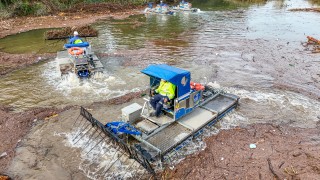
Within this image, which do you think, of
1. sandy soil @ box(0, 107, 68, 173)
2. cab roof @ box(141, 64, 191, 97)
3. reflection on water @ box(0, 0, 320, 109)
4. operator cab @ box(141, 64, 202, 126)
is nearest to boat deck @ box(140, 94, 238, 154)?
operator cab @ box(141, 64, 202, 126)

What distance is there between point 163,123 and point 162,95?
102 cm

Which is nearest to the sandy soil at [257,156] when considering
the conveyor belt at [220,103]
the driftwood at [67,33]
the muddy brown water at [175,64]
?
the muddy brown water at [175,64]

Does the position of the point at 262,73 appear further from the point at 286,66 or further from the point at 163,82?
the point at 163,82

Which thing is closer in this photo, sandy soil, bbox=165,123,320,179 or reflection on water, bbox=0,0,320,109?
sandy soil, bbox=165,123,320,179

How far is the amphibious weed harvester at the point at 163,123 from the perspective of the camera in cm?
802

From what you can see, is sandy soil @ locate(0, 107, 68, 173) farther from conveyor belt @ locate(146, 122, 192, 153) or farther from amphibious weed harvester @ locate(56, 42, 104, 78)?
conveyor belt @ locate(146, 122, 192, 153)

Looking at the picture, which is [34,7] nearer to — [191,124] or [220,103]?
[220,103]

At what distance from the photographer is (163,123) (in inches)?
361

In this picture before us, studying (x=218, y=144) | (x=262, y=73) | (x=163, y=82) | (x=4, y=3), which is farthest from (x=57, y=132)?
(x=4, y=3)

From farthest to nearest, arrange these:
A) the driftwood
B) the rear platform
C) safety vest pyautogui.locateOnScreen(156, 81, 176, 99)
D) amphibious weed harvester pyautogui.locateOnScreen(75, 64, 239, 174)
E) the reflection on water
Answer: the driftwood, the reflection on water, safety vest pyautogui.locateOnScreen(156, 81, 176, 99), the rear platform, amphibious weed harvester pyautogui.locateOnScreen(75, 64, 239, 174)

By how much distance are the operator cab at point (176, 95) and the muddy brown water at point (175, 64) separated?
4.21 feet

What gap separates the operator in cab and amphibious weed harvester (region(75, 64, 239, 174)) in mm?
209

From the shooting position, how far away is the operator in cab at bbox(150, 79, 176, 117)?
885 centimetres

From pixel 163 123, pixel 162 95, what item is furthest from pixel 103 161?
pixel 162 95
